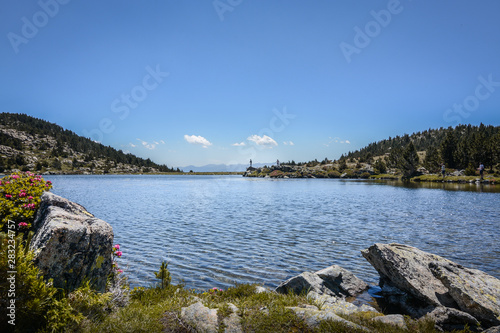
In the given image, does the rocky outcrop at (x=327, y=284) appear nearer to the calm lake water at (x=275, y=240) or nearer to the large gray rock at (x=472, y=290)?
the calm lake water at (x=275, y=240)

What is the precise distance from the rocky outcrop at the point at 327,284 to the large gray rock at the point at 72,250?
7.46 metres

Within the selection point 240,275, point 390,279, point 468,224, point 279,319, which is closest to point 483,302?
point 390,279

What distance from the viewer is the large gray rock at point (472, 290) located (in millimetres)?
9508

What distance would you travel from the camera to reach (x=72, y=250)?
24.6 ft

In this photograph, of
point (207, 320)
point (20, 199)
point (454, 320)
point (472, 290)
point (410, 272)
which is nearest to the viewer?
point (207, 320)

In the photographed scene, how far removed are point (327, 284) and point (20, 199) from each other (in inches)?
525

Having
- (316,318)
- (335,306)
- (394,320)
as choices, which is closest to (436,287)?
(394,320)

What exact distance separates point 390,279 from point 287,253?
779 centimetres

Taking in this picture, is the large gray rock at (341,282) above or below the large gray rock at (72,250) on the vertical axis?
below

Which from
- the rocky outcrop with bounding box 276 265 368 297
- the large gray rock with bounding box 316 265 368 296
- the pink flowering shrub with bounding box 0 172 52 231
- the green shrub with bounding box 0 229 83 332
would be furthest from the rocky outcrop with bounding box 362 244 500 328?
the pink flowering shrub with bounding box 0 172 52 231

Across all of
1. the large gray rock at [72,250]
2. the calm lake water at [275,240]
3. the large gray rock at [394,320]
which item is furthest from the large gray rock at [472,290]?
the large gray rock at [72,250]

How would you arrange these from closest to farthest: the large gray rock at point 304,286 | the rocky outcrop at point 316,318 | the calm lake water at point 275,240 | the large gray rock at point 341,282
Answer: the rocky outcrop at point 316,318, the large gray rock at point 304,286, the large gray rock at point 341,282, the calm lake water at point 275,240

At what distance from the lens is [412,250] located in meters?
13.4

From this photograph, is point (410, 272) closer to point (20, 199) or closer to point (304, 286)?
point (304, 286)
